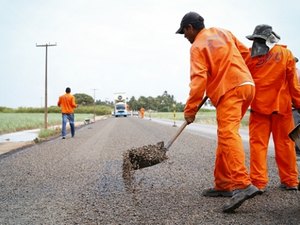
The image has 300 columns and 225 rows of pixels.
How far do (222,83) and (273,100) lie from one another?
2.80 ft

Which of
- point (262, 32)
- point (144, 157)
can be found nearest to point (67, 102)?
point (144, 157)

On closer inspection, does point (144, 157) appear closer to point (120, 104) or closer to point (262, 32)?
point (262, 32)

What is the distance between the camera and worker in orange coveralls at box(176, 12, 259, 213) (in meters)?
3.98

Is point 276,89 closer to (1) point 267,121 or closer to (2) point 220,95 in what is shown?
(1) point 267,121

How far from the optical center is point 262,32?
4.65 meters

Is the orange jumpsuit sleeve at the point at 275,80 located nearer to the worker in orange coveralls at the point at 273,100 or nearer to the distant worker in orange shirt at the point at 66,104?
the worker in orange coveralls at the point at 273,100

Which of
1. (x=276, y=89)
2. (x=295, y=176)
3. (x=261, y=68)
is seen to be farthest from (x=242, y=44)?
(x=295, y=176)

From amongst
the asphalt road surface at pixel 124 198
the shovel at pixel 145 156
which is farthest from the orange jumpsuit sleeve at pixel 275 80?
the shovel at pixel 145 156

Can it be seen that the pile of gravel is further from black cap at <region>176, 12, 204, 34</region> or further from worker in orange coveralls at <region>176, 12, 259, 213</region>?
black cap at <region>176, 12, 204, 34</region>

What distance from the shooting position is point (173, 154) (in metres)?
9.02

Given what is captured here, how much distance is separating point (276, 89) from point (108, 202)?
2.22 m

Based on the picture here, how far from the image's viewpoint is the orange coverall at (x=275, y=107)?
458 centimetres

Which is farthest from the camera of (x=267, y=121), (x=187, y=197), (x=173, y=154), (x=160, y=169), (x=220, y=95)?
(x=173, y=154)

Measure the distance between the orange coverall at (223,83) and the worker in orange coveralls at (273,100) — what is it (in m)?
0.49
